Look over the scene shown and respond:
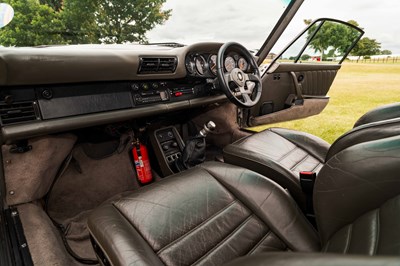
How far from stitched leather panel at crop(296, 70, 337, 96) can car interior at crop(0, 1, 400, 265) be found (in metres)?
0.35

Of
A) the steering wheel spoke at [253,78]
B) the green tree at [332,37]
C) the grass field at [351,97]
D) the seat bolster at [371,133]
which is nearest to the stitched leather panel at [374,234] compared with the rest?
the seat bolster at [371,133]

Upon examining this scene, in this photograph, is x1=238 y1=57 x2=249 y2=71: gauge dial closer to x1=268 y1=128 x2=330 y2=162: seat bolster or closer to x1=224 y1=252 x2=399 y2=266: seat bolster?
x1=268 y1=128 x2=330 y2=162: seat bolster

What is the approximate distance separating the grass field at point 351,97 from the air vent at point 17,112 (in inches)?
87.8

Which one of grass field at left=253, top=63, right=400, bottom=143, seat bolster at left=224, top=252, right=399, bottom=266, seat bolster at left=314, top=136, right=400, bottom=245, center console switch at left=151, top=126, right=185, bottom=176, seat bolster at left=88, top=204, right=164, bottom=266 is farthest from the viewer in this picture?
grass field at left=253, top=63, right=400, bottom=143

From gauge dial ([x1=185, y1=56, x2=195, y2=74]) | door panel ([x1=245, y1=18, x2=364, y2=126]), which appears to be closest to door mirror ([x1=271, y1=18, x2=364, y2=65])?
door panel ([x1=245, y1=18, x2=364, y2=126])

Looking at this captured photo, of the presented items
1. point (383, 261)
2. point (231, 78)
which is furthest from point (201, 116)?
point (383, 261)

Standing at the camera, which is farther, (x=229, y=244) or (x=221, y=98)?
(x=221, y=98)

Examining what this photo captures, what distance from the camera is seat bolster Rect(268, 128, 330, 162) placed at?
1.51 metres

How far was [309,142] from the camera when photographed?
5.15 feet

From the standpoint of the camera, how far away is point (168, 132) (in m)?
2.14

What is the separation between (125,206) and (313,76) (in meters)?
2.37

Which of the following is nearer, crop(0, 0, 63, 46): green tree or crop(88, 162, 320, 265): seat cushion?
crop(88, 162, 320, 265): seat cushion

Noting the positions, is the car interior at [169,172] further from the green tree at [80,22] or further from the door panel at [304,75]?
the green tree at [80,22]

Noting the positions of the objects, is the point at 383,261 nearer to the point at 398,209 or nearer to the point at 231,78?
the point at 398,209
